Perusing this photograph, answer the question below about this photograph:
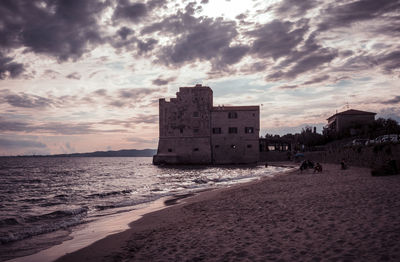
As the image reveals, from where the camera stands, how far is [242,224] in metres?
6.99

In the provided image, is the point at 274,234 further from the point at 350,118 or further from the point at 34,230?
the point at 350,118

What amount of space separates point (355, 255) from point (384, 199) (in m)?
4.55

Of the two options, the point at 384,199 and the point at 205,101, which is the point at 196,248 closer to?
the point at 384,199

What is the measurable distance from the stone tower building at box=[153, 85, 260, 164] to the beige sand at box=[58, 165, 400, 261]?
155ft

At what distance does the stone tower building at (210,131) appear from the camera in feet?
184

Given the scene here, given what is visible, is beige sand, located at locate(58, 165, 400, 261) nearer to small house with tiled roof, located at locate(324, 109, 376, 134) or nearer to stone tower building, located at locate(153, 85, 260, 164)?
stone tower building, located at locate(153, 85, 260, 164)

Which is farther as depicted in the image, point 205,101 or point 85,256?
point 205,101

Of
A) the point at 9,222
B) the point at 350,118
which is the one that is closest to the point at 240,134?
the point at 350,118

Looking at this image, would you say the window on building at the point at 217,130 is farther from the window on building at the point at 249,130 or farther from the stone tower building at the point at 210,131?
the window on building at the point at 249,130

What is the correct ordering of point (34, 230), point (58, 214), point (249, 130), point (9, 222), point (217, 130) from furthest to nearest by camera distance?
point (217, 130) → point (249, 130) → point (58, 214) → point (9, 222) → point (34, 230)

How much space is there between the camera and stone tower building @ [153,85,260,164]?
56.1 metres

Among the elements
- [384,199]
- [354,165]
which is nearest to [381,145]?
[354,165]

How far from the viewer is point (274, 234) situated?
584 cm

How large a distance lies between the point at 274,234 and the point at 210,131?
167ft
